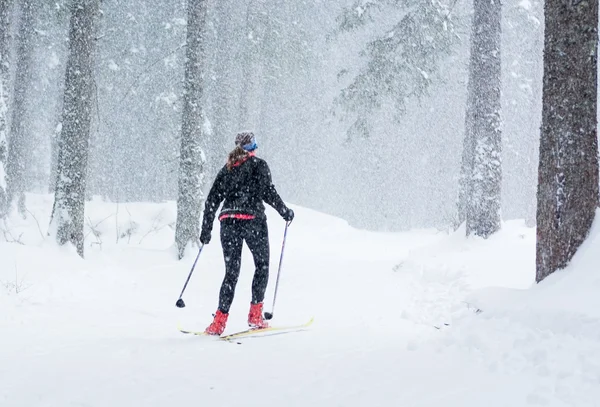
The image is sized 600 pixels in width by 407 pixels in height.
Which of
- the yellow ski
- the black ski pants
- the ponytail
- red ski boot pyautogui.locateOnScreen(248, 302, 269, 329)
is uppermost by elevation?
the ponytail

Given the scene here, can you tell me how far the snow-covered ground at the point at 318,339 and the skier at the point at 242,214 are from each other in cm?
51

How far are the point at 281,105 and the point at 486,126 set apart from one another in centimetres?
2104

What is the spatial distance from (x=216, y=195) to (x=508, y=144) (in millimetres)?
29552

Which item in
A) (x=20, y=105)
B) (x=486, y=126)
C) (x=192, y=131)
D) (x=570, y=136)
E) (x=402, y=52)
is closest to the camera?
(x=570, y=136)

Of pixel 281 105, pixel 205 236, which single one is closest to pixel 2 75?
pixel 205 236

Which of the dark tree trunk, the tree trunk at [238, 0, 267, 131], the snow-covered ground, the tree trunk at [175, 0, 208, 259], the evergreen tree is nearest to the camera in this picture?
the snow-covered ground

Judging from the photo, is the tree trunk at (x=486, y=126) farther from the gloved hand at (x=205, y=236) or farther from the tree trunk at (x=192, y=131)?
the gloved hand at (x=205, y=236)

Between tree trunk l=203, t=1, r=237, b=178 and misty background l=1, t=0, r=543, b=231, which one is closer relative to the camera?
tree trunk l=203, t=1, r=237, b=178

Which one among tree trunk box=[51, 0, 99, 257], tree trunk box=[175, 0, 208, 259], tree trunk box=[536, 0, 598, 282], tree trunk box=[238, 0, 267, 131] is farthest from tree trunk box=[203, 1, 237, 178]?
tree trunk box=[536, 0, 598, 282]

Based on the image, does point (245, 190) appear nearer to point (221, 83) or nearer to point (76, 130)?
point (76, 130)

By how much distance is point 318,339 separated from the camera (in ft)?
18.8

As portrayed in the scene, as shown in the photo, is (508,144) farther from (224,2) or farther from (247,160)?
(247,160)

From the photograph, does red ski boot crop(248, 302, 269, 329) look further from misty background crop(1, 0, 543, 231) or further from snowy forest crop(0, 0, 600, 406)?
misty background crop(1, 0, 543, 231)

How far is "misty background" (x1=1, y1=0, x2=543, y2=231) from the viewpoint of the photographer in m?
20.4
